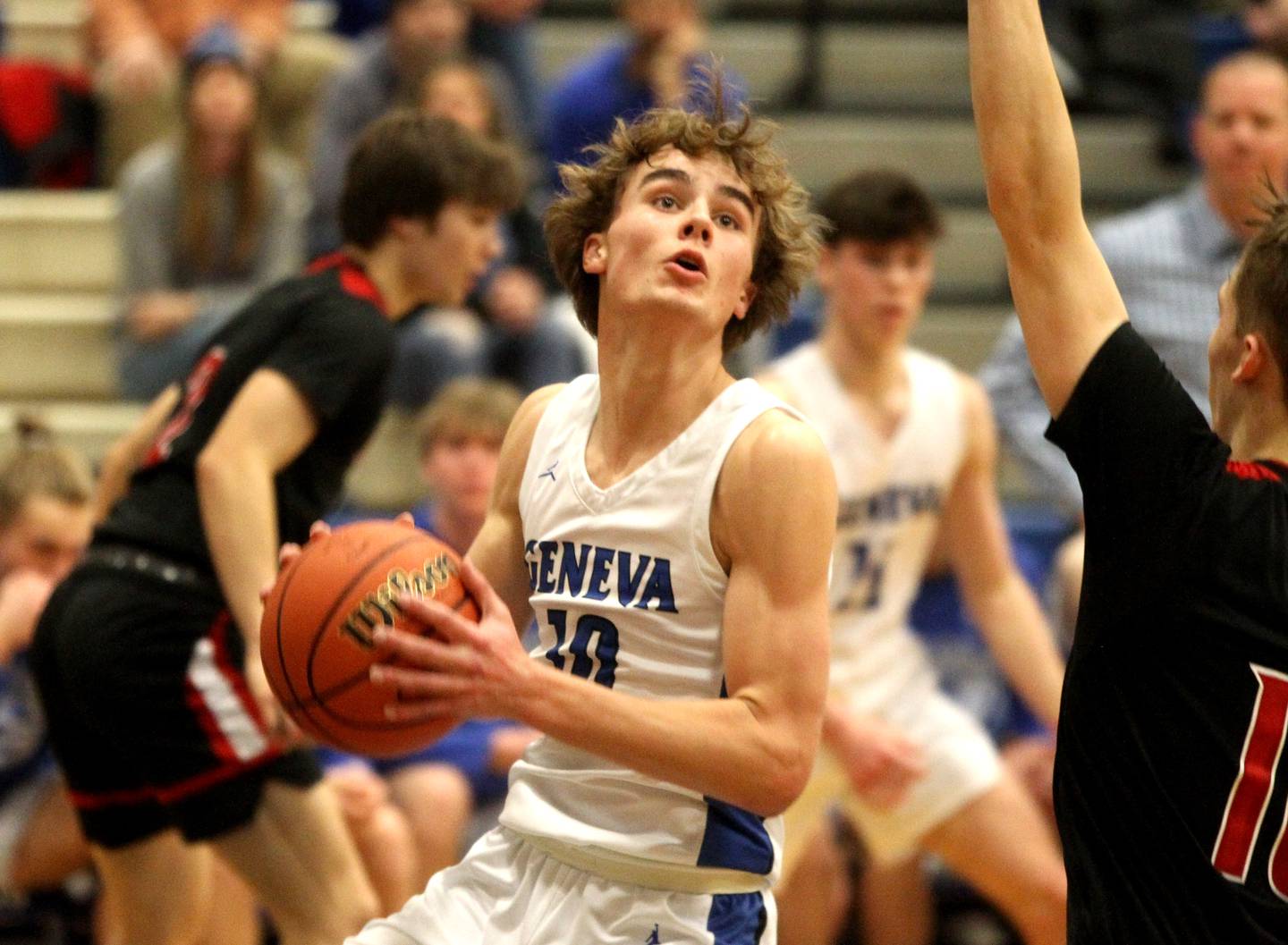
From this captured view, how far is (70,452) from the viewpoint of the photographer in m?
5.75

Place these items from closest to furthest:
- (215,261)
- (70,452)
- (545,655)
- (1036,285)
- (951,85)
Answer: (1036,285), (545,655), (70,452), (215,261), (951,85)

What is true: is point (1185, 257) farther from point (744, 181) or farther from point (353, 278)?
point (744, 181)

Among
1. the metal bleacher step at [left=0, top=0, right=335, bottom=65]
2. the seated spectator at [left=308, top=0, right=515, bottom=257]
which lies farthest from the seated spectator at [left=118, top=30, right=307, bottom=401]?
the metal bleacher step at [left=0, top=0, right=335, bottom=65]

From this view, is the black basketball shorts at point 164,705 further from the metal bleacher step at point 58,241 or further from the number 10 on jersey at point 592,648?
the metal bleacher step at point 58,241

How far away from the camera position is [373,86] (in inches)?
291

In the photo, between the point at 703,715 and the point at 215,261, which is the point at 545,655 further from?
the point at 215,261

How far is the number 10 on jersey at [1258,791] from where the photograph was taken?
2516mm

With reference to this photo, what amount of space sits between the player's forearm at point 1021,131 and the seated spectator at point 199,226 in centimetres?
490

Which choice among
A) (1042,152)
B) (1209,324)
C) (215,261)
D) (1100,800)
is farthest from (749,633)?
(215,261)

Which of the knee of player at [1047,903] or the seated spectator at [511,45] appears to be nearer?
the knee of player at [1047,903]

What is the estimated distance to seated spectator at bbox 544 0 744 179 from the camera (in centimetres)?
757

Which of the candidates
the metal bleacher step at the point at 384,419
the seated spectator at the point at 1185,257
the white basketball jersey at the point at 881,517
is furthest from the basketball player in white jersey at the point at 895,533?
the metal bleacher step at the point at 384,419

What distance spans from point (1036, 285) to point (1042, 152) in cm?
18

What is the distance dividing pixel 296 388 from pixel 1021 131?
6.59 feet
